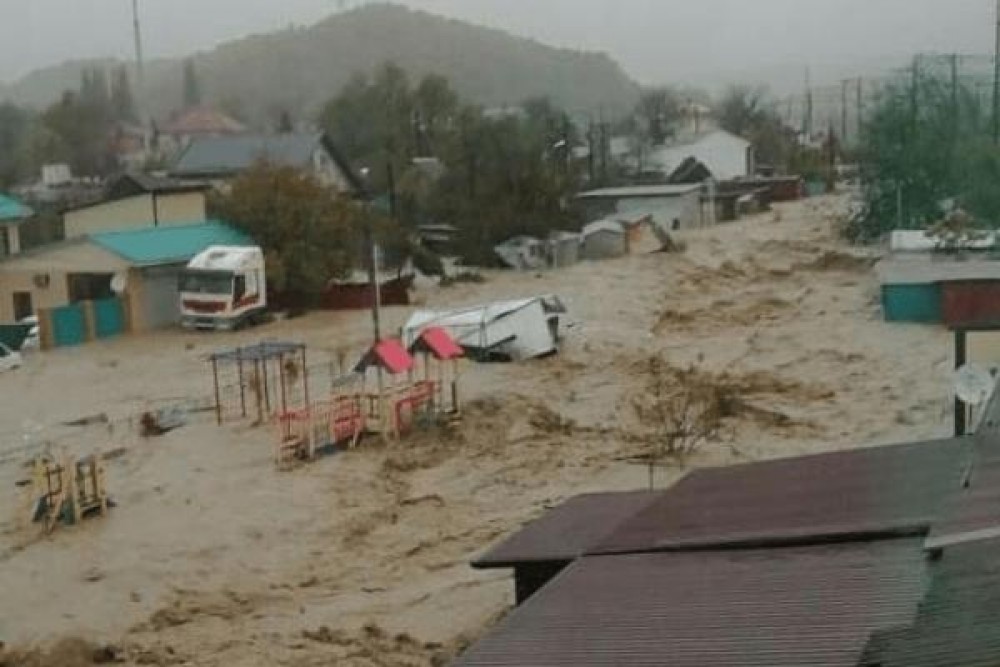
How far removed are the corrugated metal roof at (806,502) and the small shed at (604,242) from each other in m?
14.2

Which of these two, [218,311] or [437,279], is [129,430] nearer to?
[218,311]

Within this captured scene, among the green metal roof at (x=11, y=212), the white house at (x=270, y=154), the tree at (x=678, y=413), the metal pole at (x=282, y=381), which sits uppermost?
the white house at (x=270, y=154)

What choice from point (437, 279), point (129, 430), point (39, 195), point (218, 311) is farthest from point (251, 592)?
point (39, 195)

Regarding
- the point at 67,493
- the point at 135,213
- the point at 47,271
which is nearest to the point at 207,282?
the point at 47,271

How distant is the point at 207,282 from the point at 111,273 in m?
1.08

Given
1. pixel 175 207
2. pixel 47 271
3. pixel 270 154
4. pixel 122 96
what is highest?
pixel 122 96

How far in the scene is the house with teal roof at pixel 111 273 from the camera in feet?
45.0

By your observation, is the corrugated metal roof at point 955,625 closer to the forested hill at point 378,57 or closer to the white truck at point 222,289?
the white truck at point 222,289

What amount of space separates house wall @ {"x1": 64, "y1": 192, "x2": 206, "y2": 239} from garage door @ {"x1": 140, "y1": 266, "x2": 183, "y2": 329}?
2135mm

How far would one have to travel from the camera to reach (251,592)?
18.2 feet

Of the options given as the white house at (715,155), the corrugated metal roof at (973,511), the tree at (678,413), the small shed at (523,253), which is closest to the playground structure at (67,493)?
the tree at (678,413)

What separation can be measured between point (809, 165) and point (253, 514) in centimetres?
2720

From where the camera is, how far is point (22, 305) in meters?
14.3

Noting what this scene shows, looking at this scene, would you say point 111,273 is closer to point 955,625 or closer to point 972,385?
point 972,385
